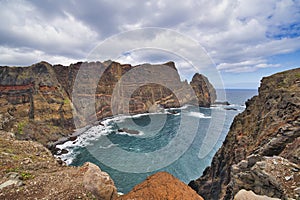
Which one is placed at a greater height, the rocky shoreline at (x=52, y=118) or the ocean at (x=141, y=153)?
the rocky shoreline at (x=52, y=118)

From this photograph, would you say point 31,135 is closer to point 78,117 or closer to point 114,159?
point 78,117

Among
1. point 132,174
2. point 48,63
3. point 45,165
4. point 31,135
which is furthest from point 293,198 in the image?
point 48,63

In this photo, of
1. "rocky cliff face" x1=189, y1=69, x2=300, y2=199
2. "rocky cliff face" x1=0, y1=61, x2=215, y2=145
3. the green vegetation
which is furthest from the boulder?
"rocky cliff face" x1=0, y1=61, x2=215, y2=145

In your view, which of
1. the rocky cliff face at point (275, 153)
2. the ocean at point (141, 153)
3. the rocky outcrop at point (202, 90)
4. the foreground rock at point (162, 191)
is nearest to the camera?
the foreground rock at point (162, 191)

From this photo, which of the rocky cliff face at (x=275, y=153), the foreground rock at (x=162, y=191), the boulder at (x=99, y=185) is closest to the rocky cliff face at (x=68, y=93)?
the boulder at (x=99, y=185)

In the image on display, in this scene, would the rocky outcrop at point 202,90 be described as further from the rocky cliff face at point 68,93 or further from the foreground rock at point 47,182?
the foreground rock at point 47,182

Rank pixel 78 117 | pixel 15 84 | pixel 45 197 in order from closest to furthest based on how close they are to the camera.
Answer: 1. pixel 45 197
2. pixel 15 84
3. pixel 78 117

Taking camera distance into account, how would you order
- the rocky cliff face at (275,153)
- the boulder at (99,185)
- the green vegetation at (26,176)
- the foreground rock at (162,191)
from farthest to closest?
the green vegetation at (26,176) → the boulder at (99,185) → the rocky cliff face at (275,153) → the foreground rock at (162,191)
